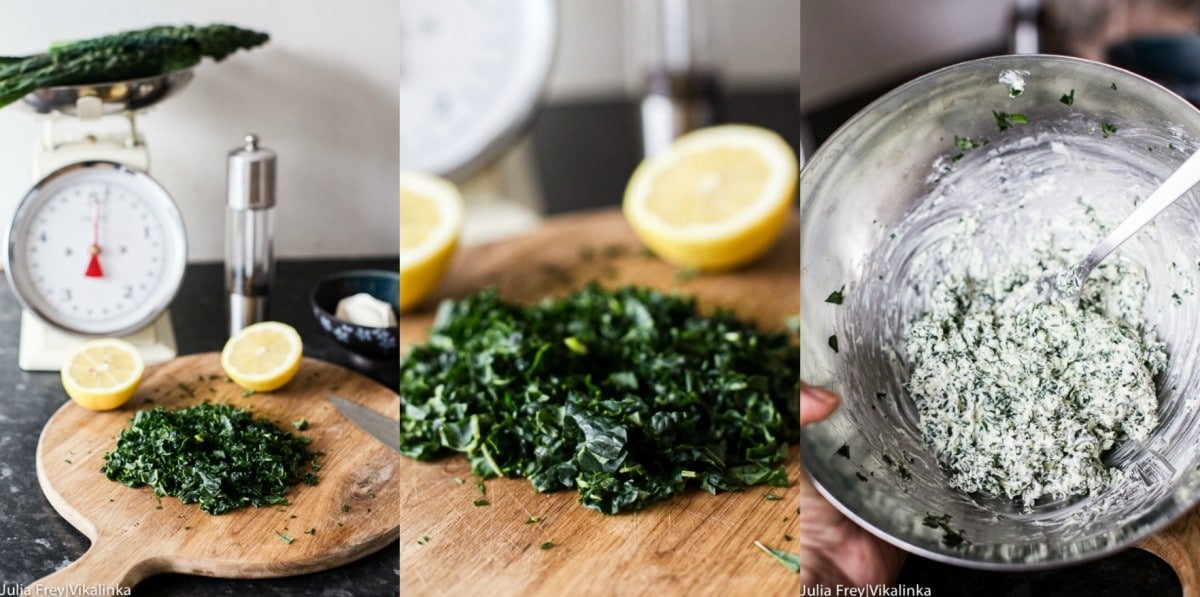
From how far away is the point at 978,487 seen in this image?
105 cm

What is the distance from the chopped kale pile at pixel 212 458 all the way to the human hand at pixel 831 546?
61 centimetres

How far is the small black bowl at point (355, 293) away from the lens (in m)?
1.50

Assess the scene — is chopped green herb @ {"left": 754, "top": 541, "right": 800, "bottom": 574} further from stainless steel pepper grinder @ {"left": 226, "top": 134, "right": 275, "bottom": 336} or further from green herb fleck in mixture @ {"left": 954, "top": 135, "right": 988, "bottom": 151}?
stainless steel pepper grinder @ {"left": 226, "top": 134, "right": 275, "bottom": 336}

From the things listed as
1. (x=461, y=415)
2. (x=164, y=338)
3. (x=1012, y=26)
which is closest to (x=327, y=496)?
(x=461, y=415)

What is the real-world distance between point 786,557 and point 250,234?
932 millimetres

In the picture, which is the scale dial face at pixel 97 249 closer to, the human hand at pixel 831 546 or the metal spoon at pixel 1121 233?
the human hand at pixel 831 546

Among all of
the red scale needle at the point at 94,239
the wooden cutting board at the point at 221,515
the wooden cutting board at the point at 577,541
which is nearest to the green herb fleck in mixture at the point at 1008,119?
the wooden cutting board at the point at 577,541

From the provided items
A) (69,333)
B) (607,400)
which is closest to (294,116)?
(69,333)

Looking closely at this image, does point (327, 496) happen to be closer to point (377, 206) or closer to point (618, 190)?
point (377, 206)

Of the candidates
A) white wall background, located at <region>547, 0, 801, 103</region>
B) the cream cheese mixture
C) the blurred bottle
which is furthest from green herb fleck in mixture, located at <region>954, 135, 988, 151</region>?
white wall background, located at <region>547, 0, 801, 103</region>

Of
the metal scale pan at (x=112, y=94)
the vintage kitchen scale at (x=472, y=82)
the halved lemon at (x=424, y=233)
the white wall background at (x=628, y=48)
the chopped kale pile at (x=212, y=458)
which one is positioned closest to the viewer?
the chopped kale pile at (x=212, y=458)

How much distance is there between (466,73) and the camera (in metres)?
2.13

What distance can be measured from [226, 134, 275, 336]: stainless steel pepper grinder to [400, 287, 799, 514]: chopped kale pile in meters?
0.27

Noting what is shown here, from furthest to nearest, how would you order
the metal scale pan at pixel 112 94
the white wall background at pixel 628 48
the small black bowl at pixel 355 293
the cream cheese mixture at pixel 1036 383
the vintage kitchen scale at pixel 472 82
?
1. the white wall background at pixel 628 48
2. the vintage kitchen scale at pixel 472 82
3. the small black bowl at pixel 355 293
4. the metal scale pan at pixel 112 94
5. the cream cheese mixture at pixel 1036 383
